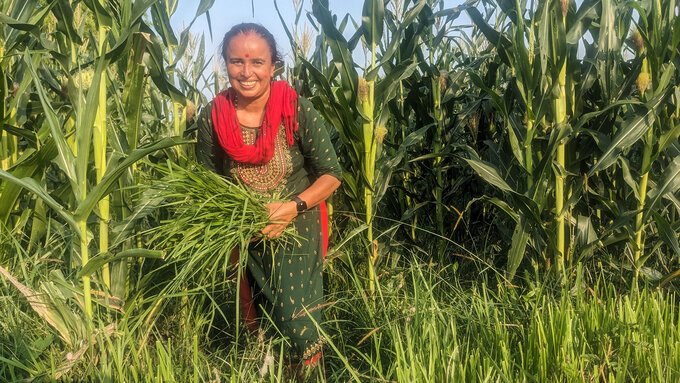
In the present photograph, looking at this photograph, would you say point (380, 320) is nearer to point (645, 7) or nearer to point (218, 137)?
point (218, 137)

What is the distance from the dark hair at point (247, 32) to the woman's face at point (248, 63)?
17 mm

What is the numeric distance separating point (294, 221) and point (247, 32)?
821 millimetres

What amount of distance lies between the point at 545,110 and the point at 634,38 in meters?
0.58

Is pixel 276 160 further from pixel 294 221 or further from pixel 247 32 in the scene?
pixel 247 32

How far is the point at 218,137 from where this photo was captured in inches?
118

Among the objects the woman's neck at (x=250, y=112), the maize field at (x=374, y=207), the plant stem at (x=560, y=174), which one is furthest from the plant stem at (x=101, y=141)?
the plant stem at (x=560, y=174)

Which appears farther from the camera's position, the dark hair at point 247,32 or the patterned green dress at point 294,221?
the patterned green dress at point 294,221

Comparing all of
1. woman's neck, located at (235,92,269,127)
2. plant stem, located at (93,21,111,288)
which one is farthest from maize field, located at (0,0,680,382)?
woman's neck, located at (235,92,269,127)

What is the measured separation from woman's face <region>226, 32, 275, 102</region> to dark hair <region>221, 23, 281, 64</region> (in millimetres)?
17

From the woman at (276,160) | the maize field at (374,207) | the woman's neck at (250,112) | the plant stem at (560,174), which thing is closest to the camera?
the maize field at (374,207)

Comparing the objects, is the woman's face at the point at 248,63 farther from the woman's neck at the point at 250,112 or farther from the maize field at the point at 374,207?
the maize field at the point at 374,207

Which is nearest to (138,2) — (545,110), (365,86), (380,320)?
→ (365,86)

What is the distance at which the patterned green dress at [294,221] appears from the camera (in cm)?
303

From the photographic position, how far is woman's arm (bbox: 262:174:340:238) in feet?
9.53
